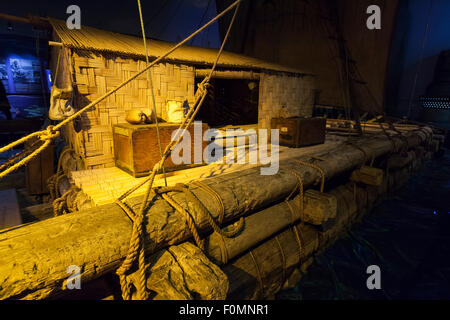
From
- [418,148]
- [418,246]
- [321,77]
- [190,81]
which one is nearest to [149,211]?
[190,81]

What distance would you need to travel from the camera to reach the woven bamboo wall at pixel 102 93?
11.9 ft

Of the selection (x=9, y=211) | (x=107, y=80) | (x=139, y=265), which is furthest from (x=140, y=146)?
(x=9, y=211)

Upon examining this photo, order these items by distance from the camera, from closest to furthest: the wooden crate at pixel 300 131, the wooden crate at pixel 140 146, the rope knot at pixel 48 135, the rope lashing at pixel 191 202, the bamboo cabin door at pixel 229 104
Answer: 1. the rope knot at pixel 48 135
2. the rope lashing at pixel 191 202
3. the wooden crate at pixel 140 146
4. the wooden crate at pixel 300 131
5. the bamboo cabin door at pixel 229 104

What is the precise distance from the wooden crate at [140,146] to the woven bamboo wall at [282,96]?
11.3ft

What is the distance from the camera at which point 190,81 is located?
4.95 m

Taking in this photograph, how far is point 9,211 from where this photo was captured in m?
3.41

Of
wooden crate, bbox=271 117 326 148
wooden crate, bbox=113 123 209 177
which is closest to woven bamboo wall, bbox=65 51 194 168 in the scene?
wooden crate, bbox=113 123 209 177

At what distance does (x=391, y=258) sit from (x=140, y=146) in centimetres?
507

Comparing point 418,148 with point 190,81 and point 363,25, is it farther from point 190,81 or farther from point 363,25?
point 190,81

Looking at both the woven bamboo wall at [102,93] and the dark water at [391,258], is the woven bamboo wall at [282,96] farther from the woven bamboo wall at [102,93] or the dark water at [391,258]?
the dark water at [391,258]

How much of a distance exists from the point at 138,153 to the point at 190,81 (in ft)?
7.64

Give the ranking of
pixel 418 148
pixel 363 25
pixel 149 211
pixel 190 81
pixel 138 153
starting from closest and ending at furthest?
pixel 149 211 < pixel 138 153 < pixel 190 81 < pixel 418 148 < pixel 363 25

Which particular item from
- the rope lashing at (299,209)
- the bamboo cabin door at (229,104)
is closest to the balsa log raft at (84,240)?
the rope lashing at (299,209)

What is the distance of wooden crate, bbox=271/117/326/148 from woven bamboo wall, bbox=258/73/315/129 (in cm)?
68
